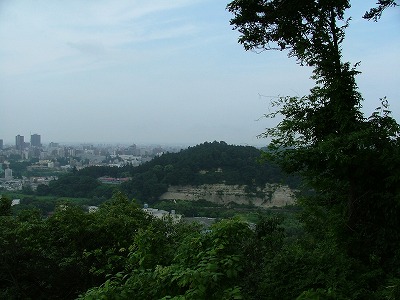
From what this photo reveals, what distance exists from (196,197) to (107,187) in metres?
8.24

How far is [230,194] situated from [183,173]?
5490 millimetres

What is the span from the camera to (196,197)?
3123 cm

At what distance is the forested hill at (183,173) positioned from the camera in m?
28.2

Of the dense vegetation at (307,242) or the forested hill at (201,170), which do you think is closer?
the dense vegetation at (307,242)

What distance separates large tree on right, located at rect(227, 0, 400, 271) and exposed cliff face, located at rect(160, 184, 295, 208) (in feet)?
73.3

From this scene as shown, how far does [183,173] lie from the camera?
109 feet

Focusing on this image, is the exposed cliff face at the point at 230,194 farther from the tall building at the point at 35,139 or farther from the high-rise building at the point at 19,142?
the tall building at the point at 35,139

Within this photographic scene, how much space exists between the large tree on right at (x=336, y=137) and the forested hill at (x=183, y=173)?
22.2 meters

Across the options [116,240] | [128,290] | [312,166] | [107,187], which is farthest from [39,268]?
[107,187]

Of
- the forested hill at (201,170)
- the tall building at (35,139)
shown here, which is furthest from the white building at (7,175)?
the tall building at (35,139)

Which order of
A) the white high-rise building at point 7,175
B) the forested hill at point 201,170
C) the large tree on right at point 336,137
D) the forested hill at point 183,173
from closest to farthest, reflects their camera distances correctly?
the large tree on right at point 336,137, the forested hill at point 183,173, the forested hill at point 201,170, the white high-rise building at point 7,175

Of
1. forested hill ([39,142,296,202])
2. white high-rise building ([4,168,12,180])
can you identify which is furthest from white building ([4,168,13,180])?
forested hill ([39,142,296,202])

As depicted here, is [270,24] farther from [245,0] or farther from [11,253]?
[11,253]

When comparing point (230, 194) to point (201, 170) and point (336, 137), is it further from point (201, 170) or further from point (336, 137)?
point (336, 137)
